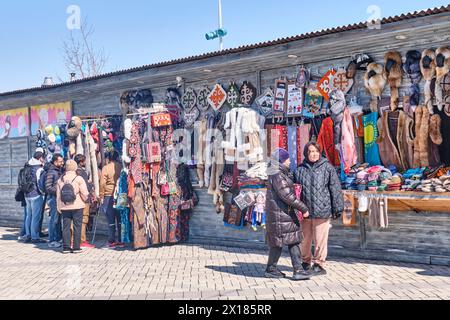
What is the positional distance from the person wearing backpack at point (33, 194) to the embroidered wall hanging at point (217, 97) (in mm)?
4455

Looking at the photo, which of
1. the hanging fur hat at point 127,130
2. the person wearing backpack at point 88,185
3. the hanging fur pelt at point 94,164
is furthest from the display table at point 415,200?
the hanging fur pelt at point 94,164

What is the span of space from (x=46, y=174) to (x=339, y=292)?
7.49 metres

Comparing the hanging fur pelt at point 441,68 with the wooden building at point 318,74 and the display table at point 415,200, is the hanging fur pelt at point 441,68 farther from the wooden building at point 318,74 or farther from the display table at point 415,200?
the display table at point 415,200

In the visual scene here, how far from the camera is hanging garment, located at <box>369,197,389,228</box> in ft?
27.2

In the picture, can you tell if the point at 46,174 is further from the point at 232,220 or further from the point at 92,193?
the point at 232,220

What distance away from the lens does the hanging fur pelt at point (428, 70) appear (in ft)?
26.9

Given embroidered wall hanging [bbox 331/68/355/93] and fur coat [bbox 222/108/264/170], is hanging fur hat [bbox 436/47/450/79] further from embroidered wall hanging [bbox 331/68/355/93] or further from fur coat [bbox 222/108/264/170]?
fur coat [bbox 222/108/264/170]

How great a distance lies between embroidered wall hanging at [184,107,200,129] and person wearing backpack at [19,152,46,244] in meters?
3.73

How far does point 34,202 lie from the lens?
12.5 meters

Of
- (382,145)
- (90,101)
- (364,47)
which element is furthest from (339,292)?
(90,101)

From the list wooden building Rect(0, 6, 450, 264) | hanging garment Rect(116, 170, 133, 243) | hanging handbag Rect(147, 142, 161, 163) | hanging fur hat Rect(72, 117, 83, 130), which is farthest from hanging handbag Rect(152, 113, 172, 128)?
hanging fur hat Rect(72, 117, 83, 130)

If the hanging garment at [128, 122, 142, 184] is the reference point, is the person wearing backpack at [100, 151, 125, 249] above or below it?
below

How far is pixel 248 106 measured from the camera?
10492 millimetres

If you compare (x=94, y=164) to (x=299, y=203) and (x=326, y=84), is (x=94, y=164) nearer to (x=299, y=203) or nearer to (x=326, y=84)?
(x=326, y=84)
